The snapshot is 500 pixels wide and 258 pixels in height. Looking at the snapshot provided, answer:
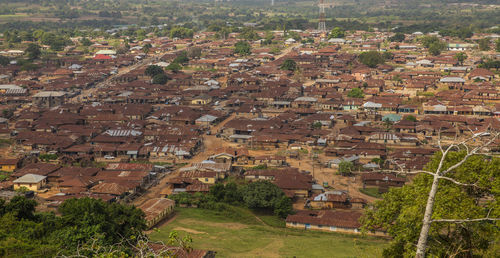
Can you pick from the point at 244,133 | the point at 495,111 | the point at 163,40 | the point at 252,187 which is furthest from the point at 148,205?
the point at 163,40

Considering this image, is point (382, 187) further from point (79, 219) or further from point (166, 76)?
A: point (166, 76)

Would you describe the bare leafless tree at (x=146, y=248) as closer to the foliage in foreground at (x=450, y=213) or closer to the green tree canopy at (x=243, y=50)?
the foliage in foreground at (x=450, y=213)

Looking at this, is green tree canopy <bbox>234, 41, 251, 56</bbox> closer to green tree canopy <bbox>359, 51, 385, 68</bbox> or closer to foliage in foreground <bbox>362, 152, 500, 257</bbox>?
green tree canopy <bbox>359, 51, 385, 68</bbox>

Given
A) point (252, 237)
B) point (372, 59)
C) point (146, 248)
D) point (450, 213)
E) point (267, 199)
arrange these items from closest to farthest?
point (146, 248) < point (450, 213) < point (252, 237) < point (267, 199) < point (372, 59)

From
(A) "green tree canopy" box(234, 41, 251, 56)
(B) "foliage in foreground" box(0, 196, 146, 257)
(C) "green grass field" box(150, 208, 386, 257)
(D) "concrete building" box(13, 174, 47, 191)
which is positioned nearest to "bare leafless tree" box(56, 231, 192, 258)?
(B) "foliage in foreground" box(0, 196, 146, 257)

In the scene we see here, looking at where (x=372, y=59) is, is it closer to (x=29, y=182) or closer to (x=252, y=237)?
(x=252, y=237)

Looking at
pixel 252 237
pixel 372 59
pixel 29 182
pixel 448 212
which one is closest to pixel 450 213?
pixel 448 212

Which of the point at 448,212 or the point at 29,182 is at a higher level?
the point at 448,212
